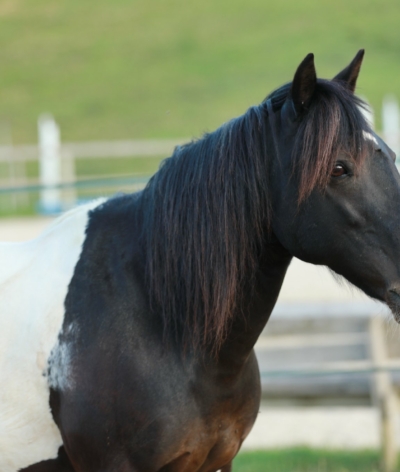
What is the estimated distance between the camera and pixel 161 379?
2234 millimetres

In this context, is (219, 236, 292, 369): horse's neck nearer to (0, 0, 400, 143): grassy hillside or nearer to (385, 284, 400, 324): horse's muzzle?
(385, 284, 400, 324): horse's muzzle

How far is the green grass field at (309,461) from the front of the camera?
430cm

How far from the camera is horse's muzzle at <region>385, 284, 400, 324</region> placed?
2.01 metres

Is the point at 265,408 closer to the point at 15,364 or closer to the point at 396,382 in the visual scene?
the point at 396,382

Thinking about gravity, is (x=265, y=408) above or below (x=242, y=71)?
below

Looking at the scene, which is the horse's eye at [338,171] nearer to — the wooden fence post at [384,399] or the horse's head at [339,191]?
the horse's head at [339,191]

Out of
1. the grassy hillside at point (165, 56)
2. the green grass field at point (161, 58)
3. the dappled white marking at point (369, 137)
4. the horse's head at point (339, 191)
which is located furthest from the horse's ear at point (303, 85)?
the grassy hillside at point (165, 56)

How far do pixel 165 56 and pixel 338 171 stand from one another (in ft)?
84.8

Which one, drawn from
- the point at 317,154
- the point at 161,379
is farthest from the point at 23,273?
the point at 317,154

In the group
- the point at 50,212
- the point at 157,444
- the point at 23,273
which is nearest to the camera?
the point at 157,444

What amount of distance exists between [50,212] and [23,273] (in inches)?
337

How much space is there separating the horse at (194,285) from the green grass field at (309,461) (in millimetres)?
2027

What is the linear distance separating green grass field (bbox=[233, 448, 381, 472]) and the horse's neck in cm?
223

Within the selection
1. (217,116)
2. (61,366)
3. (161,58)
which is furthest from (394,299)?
(161,58)
